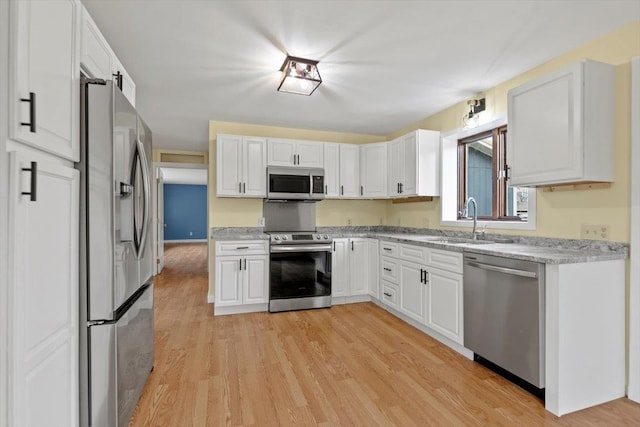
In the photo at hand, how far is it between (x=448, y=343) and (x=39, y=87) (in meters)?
3.21

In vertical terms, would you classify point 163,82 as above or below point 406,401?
above

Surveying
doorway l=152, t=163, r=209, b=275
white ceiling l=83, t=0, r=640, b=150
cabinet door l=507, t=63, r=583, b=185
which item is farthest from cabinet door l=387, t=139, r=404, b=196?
doorway l=152, t=163, r=209, b=275

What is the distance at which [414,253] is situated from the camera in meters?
3.26

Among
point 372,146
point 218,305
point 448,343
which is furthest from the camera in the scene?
point 372,146

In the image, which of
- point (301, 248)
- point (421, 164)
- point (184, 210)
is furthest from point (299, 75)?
point (184, 210)

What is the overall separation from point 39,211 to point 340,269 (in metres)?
3.31

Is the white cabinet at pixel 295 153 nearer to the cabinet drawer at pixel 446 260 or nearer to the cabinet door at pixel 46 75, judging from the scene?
the cabinet drawer at pixel 446 260

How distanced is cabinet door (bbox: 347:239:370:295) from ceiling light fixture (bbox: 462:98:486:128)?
73.7 inches

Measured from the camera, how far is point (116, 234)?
1.56m

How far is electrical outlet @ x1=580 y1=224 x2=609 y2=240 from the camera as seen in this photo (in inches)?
85.4

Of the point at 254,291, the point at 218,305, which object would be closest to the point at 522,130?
the point at 254,291

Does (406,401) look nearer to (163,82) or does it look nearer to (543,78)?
(543,78)

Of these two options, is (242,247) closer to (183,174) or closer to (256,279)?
(256,279)

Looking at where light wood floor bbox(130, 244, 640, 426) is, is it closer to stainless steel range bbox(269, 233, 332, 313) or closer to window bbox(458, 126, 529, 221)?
stainless steel range bbox(269, 233, 332, 313)
